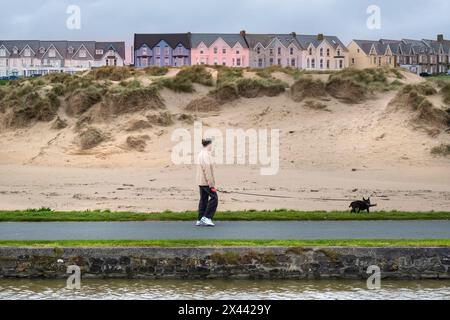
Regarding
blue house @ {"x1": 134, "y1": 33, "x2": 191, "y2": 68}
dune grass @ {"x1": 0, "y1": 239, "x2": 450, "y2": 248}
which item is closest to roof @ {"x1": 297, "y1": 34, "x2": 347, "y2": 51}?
blue house @ {"x1": 134, "y1": 33, "x2": 191, "y2": 68}

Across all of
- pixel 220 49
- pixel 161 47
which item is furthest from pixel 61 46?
pixel 220 49

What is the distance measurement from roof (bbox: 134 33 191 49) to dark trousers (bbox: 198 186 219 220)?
91.7m

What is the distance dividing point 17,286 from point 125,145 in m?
20.9

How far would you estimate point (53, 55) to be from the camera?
113438mm

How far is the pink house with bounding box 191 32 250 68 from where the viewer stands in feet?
342

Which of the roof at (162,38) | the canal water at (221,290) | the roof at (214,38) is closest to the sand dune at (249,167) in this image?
the canal water at (221,290)

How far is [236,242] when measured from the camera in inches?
639

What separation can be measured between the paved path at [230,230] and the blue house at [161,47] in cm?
9092

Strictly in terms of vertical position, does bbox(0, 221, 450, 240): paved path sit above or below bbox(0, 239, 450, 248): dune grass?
above

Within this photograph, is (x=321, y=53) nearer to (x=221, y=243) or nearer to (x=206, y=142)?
(x=206, y=142)

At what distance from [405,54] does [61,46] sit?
135 feet

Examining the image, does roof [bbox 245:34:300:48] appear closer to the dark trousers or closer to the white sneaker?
the dark trousers
